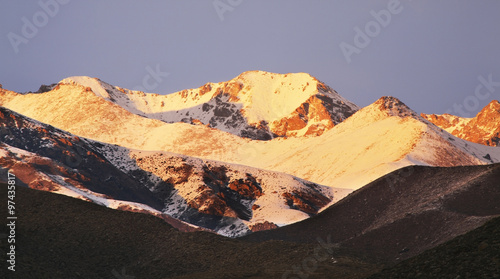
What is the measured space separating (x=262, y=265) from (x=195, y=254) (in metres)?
→ 5.53

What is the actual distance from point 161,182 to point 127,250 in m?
108

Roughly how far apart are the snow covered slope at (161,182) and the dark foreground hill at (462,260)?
93965mm

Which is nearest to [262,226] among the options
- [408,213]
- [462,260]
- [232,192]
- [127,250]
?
[232,192]

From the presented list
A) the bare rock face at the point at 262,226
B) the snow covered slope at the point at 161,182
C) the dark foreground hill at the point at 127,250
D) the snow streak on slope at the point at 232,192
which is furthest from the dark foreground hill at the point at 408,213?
the snow covered slope at the point at 161,182

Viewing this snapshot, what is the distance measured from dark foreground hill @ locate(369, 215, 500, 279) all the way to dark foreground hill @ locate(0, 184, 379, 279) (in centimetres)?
895

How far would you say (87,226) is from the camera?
4597cm

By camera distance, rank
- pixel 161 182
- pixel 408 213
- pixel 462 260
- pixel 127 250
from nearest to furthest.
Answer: pixel 462 260
pixel 127 250
pixel 408 213
pixel 161 182

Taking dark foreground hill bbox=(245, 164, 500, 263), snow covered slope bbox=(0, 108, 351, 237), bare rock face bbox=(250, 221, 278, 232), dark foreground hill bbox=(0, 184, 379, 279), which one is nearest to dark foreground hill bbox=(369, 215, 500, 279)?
dark foreground hill bbox=(0, 184, 379, 279)

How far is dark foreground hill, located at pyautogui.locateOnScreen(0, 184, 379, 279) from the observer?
37.7m

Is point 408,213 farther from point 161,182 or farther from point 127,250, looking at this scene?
point 161,182

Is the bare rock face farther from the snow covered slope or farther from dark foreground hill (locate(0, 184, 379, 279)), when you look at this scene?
dark foreground hill (locate(0, 184, 379, 279))

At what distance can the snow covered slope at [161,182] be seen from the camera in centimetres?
12581

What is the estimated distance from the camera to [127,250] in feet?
145

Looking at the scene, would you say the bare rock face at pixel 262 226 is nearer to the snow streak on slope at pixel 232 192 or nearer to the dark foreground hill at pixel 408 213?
the snow streak on slope at pixel 232 192
